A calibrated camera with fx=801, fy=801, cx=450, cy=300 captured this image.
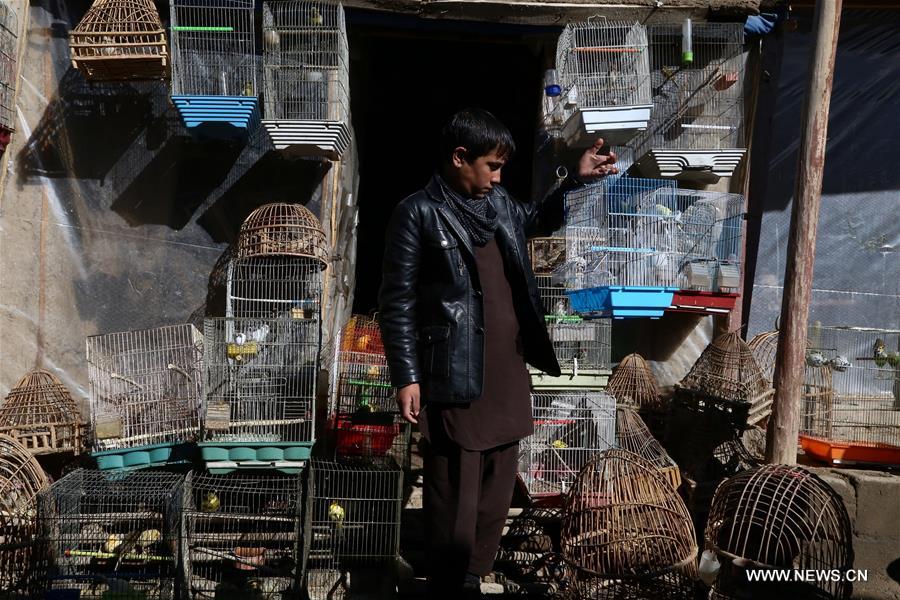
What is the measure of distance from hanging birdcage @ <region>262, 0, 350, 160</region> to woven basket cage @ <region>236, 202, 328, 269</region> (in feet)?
1.66

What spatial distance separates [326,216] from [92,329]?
6.85 ft

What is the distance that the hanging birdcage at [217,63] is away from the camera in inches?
235

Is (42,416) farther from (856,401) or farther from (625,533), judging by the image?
(856,401)

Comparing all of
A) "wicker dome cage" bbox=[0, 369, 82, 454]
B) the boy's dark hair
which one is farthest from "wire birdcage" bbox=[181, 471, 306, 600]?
the boy's dark hair

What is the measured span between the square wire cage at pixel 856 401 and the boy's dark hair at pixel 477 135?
3.55 m

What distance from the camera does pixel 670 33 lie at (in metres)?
6.86

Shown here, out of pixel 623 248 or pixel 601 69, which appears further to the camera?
pixel 601 69

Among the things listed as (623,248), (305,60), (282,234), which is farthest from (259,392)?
(623,248)

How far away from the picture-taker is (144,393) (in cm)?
581

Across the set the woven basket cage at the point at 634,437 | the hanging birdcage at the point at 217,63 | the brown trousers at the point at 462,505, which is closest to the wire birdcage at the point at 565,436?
the woven basket cage at the point at 634,437

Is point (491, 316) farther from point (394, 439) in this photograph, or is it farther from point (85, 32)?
point (85, 32)

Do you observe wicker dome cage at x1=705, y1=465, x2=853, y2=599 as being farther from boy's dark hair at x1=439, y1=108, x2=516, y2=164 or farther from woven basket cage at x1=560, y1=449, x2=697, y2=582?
boy's dark hair at x1=439, y1=108, x2=516, y2=164

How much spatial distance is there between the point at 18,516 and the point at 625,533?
11.7 feet

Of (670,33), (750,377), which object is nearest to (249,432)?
(750,377)
